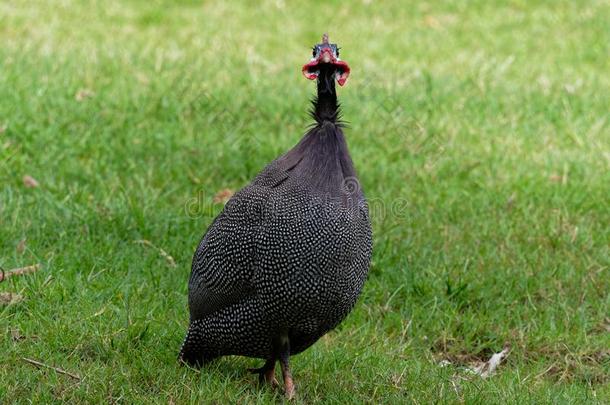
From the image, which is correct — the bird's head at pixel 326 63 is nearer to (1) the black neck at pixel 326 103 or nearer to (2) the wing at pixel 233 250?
(1) the black neck at pixel 326 103

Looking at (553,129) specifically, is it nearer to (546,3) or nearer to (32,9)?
(546,3)

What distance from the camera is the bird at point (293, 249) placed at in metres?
3.42

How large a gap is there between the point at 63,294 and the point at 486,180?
2737mm

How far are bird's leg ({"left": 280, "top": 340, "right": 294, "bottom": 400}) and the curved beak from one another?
0.93m

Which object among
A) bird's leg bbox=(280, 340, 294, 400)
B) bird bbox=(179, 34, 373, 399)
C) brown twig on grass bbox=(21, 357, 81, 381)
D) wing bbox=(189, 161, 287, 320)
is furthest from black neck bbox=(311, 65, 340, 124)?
brown twig on grass bbox=(21, 357, 81, 381)

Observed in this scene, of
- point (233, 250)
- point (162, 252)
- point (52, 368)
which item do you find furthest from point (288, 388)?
point (162, 252)

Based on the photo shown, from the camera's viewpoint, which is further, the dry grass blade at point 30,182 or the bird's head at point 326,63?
the dry grass blade at point 30,182

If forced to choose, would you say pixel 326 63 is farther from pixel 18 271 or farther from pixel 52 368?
pixel 18 271

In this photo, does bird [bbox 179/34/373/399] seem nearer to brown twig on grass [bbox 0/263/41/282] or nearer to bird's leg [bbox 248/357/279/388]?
bird's leg [bbox 248/357/279/388]

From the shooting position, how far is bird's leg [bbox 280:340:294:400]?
3.64m

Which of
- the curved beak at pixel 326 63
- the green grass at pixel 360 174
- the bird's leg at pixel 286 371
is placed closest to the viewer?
the curved beak at pixel 326 63

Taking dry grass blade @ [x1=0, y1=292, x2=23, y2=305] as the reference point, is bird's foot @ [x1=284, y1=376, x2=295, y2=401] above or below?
below

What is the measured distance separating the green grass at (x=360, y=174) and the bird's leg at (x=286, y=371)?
9 centimetres

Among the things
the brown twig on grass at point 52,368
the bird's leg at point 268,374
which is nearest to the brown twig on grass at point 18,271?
the brown twig on grass at point 52,368
